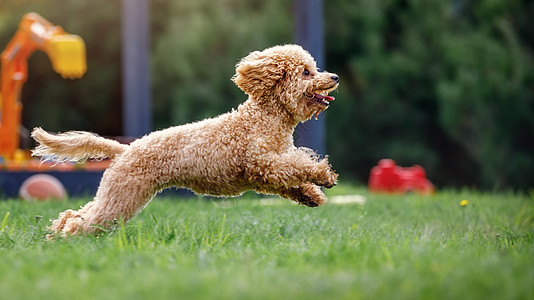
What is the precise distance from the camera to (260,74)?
3.17 m

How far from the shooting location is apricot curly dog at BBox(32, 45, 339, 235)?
2.98 metres

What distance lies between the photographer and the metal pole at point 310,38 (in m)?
6.12

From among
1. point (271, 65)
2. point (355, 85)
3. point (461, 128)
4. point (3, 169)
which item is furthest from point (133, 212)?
point (355, 85)

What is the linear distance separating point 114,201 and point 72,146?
0.43 metres

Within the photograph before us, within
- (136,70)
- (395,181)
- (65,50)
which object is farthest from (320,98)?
(395,181)

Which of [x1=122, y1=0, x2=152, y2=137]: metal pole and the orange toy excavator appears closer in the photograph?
the orange toy excavator

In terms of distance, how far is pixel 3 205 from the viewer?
4.28 meters

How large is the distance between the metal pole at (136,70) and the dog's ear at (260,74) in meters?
3.58

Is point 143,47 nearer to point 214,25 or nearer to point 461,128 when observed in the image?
point 214,25

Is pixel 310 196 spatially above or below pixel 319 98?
below

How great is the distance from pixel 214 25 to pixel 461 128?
5706 mm

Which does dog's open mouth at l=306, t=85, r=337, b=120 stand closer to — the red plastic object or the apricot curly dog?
the apricot curly dog

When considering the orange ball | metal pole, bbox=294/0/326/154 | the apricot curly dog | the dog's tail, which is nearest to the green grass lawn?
the apricot curly dog

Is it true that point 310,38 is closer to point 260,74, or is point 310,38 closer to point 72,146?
point 260,74
